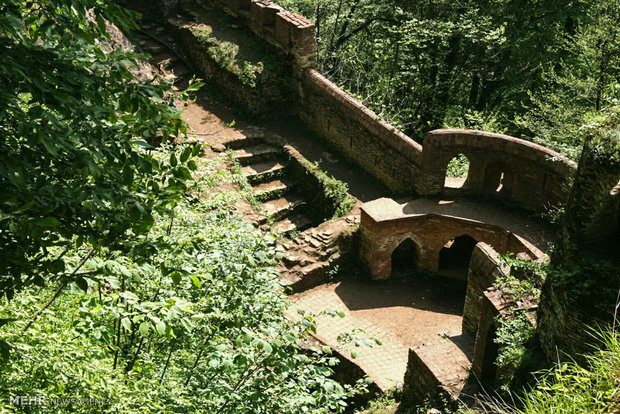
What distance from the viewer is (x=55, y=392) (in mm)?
5578

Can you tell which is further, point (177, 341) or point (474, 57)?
point (474, 57)

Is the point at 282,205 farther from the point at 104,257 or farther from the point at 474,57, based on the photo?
the point at 104,257

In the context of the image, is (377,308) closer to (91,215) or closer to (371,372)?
(371,372)

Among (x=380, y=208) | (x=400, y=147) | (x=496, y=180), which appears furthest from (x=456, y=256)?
(x=400, y=147)

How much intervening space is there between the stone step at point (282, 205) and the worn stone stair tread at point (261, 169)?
69 centimetres

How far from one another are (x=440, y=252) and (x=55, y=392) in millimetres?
9988

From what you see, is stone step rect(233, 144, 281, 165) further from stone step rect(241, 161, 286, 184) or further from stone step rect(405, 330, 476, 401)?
stone step rect(405, 330, 476, 401)

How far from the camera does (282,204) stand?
593 inches

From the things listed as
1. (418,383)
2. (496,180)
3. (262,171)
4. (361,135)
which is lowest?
(418,383)

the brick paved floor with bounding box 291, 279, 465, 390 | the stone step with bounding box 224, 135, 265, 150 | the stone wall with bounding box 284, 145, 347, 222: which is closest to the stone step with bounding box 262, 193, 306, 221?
the stone wall with bounding box 284, 145, 347, 222

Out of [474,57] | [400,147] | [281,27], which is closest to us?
[400,147]

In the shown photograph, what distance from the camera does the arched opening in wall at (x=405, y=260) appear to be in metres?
14.2

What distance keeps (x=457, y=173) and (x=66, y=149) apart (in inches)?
479

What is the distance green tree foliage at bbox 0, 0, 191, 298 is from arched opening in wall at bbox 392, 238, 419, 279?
30.5 feet
